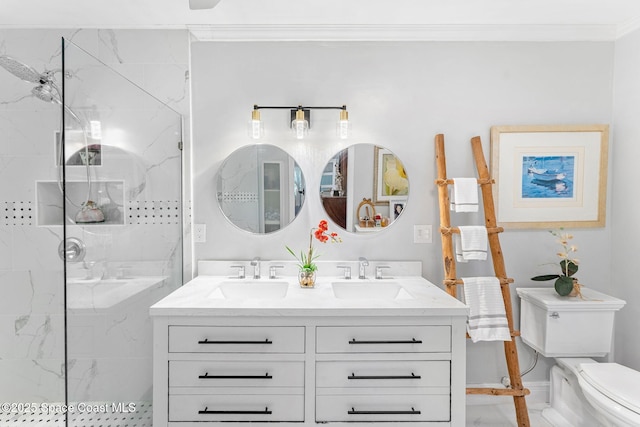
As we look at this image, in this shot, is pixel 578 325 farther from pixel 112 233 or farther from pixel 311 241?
pixel 112 233

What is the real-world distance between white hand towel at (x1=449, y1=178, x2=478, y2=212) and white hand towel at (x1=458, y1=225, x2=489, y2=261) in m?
0.13

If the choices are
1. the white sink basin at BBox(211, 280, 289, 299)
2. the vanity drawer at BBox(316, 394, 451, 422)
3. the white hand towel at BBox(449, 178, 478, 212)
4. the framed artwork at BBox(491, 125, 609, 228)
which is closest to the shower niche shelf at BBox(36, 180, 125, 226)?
the white sink basin at BBox(211, 280, 289, 299)

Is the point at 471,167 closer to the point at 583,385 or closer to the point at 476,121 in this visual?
the point at 476,121

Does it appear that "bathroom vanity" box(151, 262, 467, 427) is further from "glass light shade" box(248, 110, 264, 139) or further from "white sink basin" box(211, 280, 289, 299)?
"glass light shade" box(248, 110, 264, 139)

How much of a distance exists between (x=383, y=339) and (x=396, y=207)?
0.93m

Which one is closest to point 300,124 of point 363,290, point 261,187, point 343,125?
point 343,125

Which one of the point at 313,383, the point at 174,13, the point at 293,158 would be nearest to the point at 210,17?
the point at 174,13

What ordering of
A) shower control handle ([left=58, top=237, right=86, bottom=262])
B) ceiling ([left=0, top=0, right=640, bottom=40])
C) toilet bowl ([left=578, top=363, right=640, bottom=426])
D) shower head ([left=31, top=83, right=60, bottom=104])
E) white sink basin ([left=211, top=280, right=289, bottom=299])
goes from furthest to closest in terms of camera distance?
white sink basin ([left=211, top=280, right=289, bottom=299]), ceiling ([left=0, top=0, right=640, bottom=40]), shower head ([left=31, top=83, right=60, bottom=104]), toilet bowl ([left=578, top=363, right=640, bottom=426]), shower control handle ([left=58, top=237, right=86, bottom=262])

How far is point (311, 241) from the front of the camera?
7.80ft

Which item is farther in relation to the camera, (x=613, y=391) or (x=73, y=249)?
(x=613, y=391)

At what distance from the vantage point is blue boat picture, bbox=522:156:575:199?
2379 millimetres

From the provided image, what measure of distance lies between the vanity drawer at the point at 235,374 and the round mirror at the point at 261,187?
90 cm

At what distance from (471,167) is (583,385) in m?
1.33

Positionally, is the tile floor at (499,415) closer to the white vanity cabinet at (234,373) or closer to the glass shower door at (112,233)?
the white vanity cabinet at (234,373)
